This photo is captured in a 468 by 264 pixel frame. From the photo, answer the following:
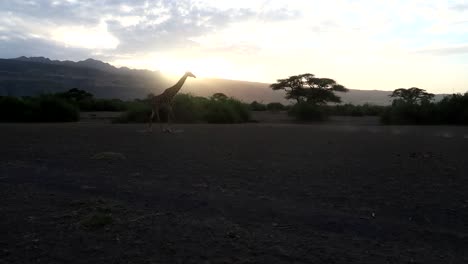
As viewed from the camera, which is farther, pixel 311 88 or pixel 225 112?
pixel 311 88

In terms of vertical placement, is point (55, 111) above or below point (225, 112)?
below

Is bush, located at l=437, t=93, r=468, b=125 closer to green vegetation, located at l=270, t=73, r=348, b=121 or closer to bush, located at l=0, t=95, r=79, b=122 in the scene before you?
green vegetation, located at l=270, t=73, r=348, b=121

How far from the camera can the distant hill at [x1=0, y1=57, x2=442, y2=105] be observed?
94.4m

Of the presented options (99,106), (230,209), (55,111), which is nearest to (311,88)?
(99,106)

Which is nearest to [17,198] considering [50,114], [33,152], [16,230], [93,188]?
[93,188]

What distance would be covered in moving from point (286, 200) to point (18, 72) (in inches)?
4427

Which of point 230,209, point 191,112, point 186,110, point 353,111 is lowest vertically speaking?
point 230,209

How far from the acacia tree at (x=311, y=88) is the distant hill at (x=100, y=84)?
50.9m

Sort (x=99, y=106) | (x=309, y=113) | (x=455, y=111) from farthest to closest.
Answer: (x=99, y=106), (x=309, y=113), (x=455, y=111)

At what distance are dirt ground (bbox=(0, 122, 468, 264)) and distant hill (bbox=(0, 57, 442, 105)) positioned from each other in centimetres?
8195

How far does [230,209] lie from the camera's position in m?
5.82

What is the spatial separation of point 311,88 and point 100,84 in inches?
2664

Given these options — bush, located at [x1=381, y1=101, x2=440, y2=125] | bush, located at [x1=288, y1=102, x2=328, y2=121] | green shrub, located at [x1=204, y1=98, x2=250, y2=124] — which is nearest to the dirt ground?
green shrub, located at [x1=204, y1=98, x2=250, y2=124]

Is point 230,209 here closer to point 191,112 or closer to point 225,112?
point 191,112
